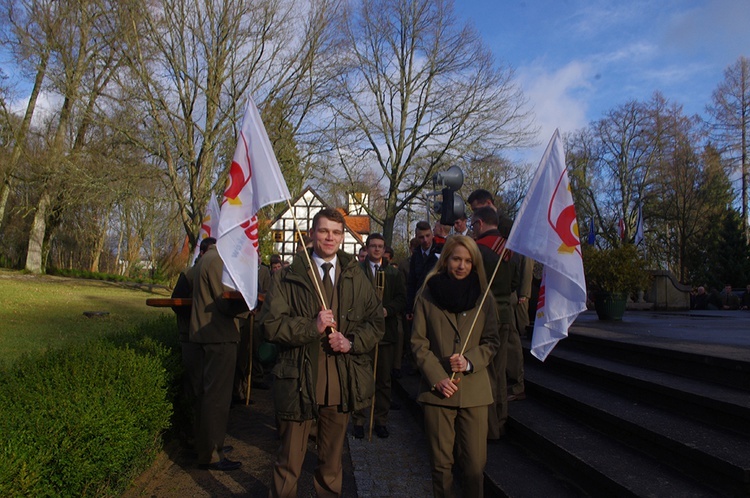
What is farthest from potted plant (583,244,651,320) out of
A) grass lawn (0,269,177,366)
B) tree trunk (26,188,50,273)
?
tree trunk (26,188,50,273)

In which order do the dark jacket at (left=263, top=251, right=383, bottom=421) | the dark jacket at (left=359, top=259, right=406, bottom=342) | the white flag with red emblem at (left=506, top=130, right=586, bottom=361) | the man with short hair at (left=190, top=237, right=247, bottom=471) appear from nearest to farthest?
1. the dark jacket at (left=263, top=251, right=383, bottom=421)
2. the white flag with red emblem at (left=506, top=130, right=586, bottom=361)
3. the man with short hair at (left=190, top=237, right=247, bottom=471)
4. the dark jacket at (left=359, top=259, right=406, bottom=342)

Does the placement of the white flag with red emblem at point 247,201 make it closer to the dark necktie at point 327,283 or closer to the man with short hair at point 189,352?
the dark necktie at point 327,283

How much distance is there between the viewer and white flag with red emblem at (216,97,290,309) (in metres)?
4.42

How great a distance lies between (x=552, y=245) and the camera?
13.9ft

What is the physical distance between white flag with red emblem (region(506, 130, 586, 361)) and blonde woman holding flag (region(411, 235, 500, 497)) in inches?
19.3

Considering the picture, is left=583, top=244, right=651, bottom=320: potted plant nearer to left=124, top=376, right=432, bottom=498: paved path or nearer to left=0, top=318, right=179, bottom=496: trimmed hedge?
left=124, top=376, right=432, bottom=498: paved path

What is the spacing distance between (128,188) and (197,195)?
2.55 metres

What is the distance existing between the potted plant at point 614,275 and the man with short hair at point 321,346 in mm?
7655

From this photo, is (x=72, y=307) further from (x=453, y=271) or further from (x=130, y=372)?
(x=453, y=271)

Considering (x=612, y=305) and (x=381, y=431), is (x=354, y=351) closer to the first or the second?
(x=381, y=431)

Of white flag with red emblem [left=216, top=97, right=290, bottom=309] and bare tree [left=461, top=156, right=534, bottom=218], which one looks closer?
white flag with red emblem [left=216, top=97, right=290, bottom=309]

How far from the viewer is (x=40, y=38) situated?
21875 millimetres

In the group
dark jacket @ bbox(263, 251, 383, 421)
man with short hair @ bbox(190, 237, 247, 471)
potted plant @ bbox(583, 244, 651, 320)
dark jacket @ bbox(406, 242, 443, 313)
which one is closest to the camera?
dark jacket @ bbox(263, 251, 383, 421)

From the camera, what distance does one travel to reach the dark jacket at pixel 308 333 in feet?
11.8
